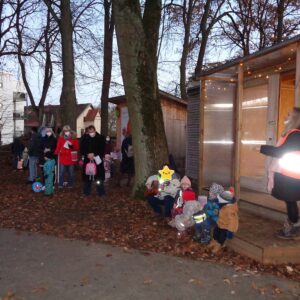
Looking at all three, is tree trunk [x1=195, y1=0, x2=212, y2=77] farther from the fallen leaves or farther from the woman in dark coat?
the fallen leaves

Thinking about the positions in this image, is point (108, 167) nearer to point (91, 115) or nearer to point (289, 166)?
point (289, 166)

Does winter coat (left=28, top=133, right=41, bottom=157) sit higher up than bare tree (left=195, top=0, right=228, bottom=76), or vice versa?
bare tree (left=195, top=0, right=228, bottom=76)

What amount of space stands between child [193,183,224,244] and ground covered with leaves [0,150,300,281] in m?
0.16

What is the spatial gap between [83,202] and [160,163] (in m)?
1.97

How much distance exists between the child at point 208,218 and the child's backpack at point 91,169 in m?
3.74

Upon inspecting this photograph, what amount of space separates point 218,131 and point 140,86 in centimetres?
207

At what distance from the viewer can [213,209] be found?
607cm

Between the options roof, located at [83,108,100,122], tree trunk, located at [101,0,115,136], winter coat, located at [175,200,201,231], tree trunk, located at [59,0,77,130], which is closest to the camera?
winter coat, located at [175,200,201,231]

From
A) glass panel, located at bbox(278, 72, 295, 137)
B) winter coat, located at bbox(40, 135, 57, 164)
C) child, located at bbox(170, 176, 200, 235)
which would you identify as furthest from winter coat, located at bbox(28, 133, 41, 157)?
glass panel, located at bbox(278, 72, 295, 137)

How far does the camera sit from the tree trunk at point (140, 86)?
8469 millimetres

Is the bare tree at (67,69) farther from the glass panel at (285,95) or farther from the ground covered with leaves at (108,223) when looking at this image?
the glass panel at (285,95)

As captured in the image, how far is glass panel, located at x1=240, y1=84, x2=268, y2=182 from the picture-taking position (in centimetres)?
917

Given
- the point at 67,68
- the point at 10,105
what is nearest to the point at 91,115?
the point at 10,105

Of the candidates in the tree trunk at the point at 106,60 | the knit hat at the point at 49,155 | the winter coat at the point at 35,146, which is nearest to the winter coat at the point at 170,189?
the knit hat at the point at 49,155
